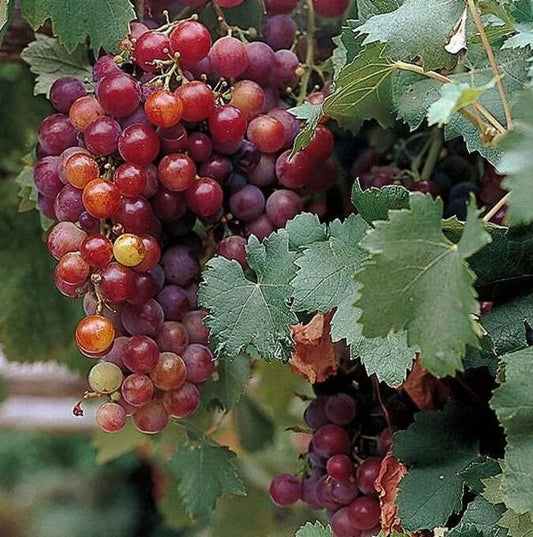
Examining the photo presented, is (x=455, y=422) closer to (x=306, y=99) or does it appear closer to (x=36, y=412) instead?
(x=306, y=99)

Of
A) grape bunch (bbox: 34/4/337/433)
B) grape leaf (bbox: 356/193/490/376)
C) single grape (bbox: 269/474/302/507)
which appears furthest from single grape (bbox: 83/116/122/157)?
single grape (bbox: 269/474/302/507)

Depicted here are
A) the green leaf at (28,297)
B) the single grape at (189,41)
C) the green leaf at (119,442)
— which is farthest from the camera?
the green leaf at (119,442)

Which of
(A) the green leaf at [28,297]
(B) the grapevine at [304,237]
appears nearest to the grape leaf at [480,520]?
(B) the grapevine at [304,237]

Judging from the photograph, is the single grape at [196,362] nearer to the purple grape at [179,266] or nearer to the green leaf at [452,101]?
the purple grape at [179,266]

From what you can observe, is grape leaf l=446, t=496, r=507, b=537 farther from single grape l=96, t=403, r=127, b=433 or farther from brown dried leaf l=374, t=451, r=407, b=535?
single grape l=96, t=403, r=127, b=433

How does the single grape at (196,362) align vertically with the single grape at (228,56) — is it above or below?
below

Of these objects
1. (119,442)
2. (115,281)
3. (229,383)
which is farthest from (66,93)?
(119,442)

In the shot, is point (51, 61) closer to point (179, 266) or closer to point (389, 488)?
point (179, 266)
